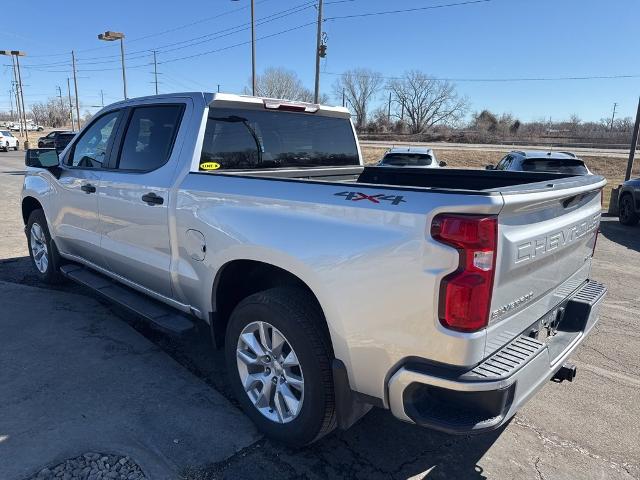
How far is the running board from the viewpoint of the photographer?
3455 millimetres

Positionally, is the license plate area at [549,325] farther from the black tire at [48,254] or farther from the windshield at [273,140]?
the black tire at [48,254]

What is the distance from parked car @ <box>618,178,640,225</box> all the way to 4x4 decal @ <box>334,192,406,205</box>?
10034 mm

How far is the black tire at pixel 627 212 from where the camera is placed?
10273 millimetres

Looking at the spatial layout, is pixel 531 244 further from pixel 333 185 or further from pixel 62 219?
pixel 62 219

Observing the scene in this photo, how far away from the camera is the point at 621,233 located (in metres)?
9.83

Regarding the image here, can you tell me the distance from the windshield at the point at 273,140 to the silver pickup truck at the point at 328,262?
1cm

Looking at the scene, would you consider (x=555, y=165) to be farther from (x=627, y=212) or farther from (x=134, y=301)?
(x=134, y=301)

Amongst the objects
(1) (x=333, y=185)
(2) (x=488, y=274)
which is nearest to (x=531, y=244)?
(2) (x=488, y=274)

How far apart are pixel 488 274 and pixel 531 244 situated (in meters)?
0.37

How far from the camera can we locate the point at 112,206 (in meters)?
4.05

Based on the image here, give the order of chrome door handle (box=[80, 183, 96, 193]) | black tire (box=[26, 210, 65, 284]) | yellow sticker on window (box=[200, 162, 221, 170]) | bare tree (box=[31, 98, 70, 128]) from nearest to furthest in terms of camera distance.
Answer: yellow sticker on window (box=[200, 162, 221, 170]) < chrome door handle (box=[80, 183, 96, 193]) < black tire (box=[26, 210, 65, 284]) < bare tree (box=[31, 98, 70, 128])

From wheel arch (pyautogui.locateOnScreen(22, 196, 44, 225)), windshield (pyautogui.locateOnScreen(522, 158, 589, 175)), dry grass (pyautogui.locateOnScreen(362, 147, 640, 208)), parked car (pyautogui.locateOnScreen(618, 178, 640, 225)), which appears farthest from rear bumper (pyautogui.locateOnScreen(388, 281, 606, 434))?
dry grass (pyautogui.locateOnScreen(362, 147, 640, 208))

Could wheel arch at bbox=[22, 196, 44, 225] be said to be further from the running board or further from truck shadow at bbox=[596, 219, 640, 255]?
truck shadow at bbox=[596, 219, 640, 255]

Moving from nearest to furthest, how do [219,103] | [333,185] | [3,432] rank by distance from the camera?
[333,185]
[3,432]
[219,103]
